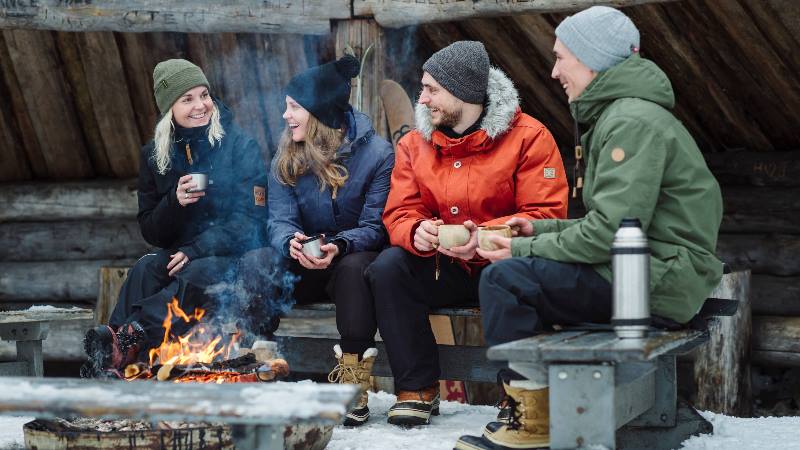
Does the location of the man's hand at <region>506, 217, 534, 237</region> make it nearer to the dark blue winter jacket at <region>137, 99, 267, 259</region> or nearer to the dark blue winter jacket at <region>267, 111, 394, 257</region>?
the dark blue winter jacket at <region>267, 111, 394, 257</region>

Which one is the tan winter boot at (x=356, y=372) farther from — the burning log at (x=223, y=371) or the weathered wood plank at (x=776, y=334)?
the weathered wood plank at (x=776, y=334)

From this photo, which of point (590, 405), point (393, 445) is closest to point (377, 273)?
Answer: point (393, 445)

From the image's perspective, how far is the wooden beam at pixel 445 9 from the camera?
6285 mm

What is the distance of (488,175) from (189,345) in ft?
5.02

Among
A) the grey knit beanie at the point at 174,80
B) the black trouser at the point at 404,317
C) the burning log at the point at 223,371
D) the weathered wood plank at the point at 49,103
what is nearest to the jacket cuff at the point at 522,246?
the black trouser at the point at 404,317

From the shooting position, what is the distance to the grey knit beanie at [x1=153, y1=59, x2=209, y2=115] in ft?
18.5

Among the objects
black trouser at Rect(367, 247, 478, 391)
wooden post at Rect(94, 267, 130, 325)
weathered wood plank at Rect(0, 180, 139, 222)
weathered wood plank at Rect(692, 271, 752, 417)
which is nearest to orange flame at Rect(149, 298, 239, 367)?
black trouser at Rect(367, 247, 478, 391)

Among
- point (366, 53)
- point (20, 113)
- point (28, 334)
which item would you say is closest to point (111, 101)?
point (20, 113)

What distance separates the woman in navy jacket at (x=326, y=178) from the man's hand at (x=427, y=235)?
44cm

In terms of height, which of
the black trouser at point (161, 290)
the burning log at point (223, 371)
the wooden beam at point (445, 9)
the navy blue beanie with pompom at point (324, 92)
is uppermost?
the wooden beam at point (445, 9)

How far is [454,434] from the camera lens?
192 inches

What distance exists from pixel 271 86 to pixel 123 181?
162 centimetres

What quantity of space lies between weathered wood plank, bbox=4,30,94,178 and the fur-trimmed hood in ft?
13.2

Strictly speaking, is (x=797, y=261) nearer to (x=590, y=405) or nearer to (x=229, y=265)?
(x=229, y=265)
